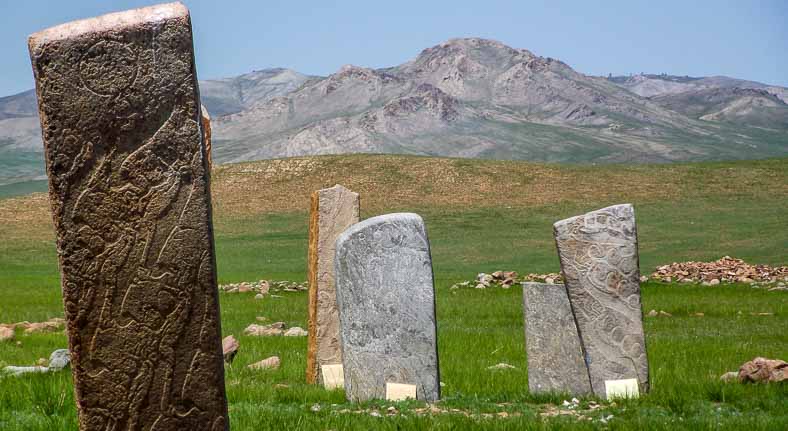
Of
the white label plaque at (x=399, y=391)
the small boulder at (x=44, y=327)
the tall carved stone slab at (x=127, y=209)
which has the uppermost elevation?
the tall carved stone slab at (x=127, y=209)

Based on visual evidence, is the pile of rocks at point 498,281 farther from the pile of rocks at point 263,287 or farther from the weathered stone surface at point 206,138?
the weathered stone surface at point 206,138

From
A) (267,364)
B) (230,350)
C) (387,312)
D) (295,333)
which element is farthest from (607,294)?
(295,333)

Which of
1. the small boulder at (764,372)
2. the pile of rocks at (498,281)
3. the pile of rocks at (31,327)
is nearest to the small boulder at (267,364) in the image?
the small boulder at (764,372)

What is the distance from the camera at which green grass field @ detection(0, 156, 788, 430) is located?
7.04m

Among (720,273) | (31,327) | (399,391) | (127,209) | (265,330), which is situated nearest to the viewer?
(127,209)

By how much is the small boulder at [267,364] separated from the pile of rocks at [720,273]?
50.0ft

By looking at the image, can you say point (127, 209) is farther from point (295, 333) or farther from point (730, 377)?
point (295, 333)

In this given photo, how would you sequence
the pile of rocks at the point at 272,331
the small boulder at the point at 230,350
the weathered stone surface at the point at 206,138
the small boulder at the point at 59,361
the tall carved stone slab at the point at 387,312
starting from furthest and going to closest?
the pile of rocks at the point at 272,331 < the small boulder at the point at 230,350 < the small boulder at the point at 59,361 < the tall carved stone slab at the point at 387,312 < the weathered stone surface at the point at 206,138

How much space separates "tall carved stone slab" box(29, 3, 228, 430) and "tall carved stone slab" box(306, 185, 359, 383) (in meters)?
5.54

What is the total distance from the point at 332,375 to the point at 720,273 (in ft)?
59.4

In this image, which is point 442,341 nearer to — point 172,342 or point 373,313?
point 373,313

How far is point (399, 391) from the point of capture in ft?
26.0

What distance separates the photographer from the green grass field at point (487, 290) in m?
7.04

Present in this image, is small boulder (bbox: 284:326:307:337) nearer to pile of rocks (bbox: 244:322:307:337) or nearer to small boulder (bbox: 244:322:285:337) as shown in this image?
pile of rocks (bbox: 244:322:307:337)
